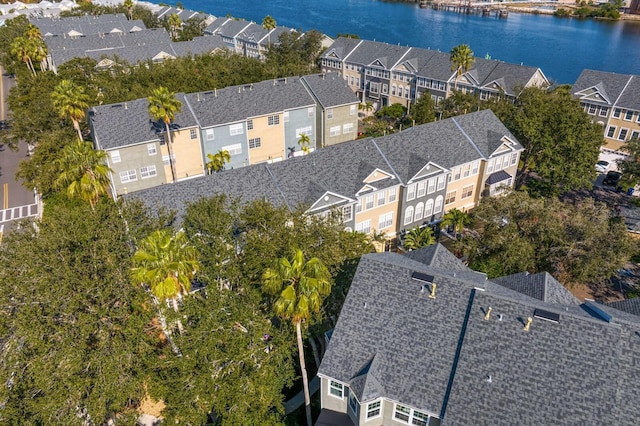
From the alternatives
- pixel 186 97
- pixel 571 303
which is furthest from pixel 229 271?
pixel 186 97

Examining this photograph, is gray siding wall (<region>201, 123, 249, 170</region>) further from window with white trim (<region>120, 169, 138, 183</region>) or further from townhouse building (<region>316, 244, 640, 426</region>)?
townhouse building (<region>316, 244, 640, 426</region>)

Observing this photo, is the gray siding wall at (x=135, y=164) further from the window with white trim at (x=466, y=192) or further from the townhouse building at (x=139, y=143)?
the window with white trim at (x=466, y=192)

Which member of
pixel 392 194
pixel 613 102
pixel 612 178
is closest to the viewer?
pixel 392 194

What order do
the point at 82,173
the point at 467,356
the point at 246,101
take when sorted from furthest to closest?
the point at 246,101, the point at 82,173, the point at 467,356

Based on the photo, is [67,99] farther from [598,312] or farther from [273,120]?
[598,312]

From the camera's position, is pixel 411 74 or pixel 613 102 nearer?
pixel 613 102

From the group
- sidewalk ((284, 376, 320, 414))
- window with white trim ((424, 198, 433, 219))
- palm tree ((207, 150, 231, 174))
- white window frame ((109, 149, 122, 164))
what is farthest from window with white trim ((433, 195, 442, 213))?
white window frame ((109, 149, 122, 164))

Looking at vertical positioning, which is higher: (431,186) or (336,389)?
(431,186)

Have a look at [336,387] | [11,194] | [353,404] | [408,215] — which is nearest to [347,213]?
[408,215]
